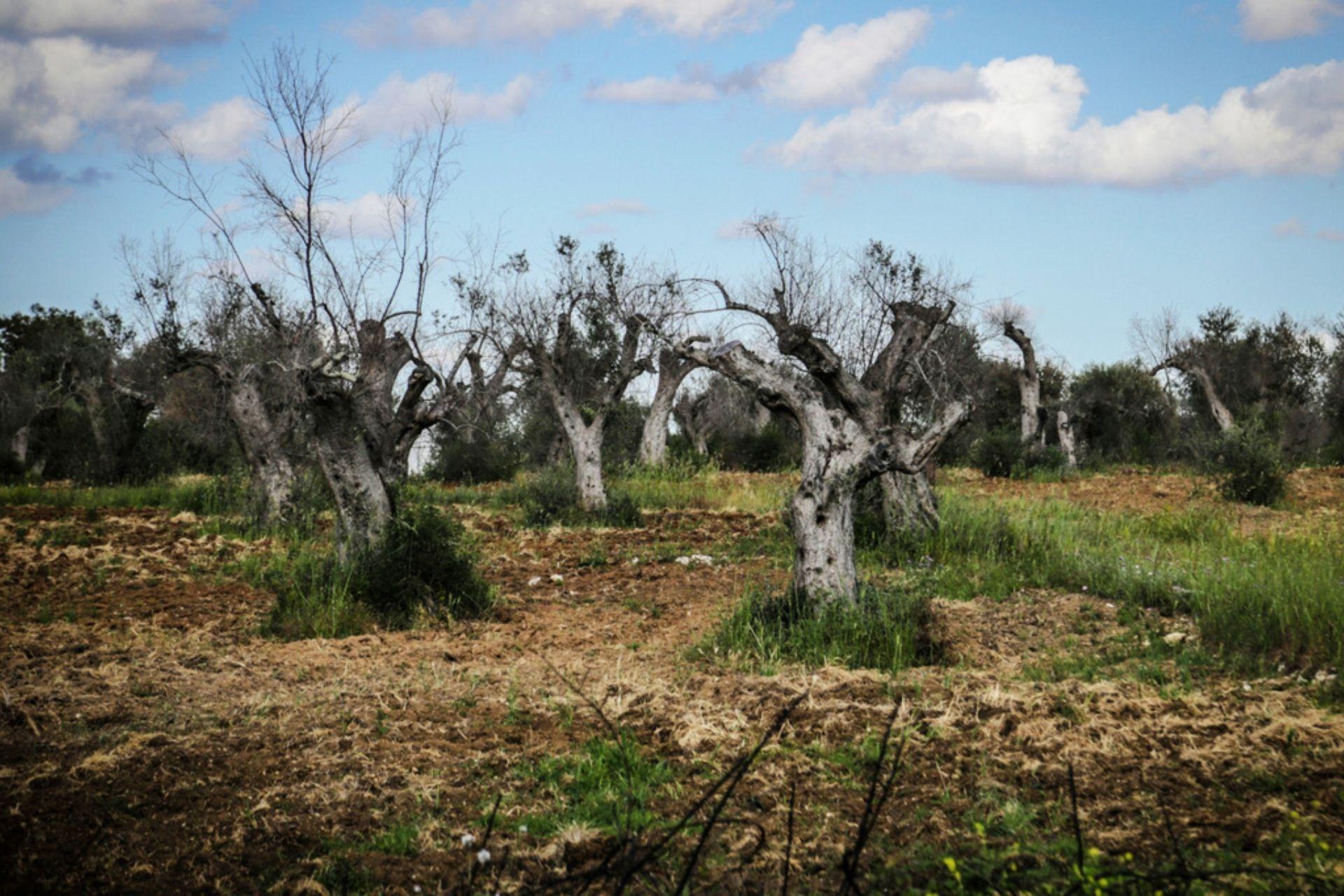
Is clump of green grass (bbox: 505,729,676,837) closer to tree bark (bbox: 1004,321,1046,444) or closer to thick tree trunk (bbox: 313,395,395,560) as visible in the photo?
thick tree trunk (bbox: 313,395,395,560)

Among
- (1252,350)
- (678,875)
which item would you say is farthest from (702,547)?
(1252,350)

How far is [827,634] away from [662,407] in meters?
18.8

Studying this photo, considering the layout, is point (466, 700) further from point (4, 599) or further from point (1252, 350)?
point (1252, 350)

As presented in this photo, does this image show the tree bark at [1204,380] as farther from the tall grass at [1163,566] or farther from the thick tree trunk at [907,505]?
the thick tree trunk at [907,505]

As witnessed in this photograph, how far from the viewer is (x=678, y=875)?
372 centimetres

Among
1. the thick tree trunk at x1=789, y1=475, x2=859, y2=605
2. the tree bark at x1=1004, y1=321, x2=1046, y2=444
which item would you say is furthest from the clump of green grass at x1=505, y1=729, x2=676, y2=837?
the tree bark at x1=1004, y1=321, x2=1046, y2=444

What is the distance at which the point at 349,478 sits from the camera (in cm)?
973

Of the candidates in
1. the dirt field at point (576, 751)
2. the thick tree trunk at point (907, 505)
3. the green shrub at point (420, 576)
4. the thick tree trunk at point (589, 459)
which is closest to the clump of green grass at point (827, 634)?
the dirt field at point (576, 751)

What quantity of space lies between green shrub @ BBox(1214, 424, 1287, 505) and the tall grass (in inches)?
155

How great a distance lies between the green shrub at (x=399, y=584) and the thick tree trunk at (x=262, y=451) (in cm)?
625

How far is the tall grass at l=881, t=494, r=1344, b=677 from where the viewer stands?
698 centimetres

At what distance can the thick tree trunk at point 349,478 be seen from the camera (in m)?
9.66

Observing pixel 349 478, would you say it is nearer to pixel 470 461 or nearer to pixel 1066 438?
pixel 470 461

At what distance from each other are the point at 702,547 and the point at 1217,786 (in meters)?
8.82
